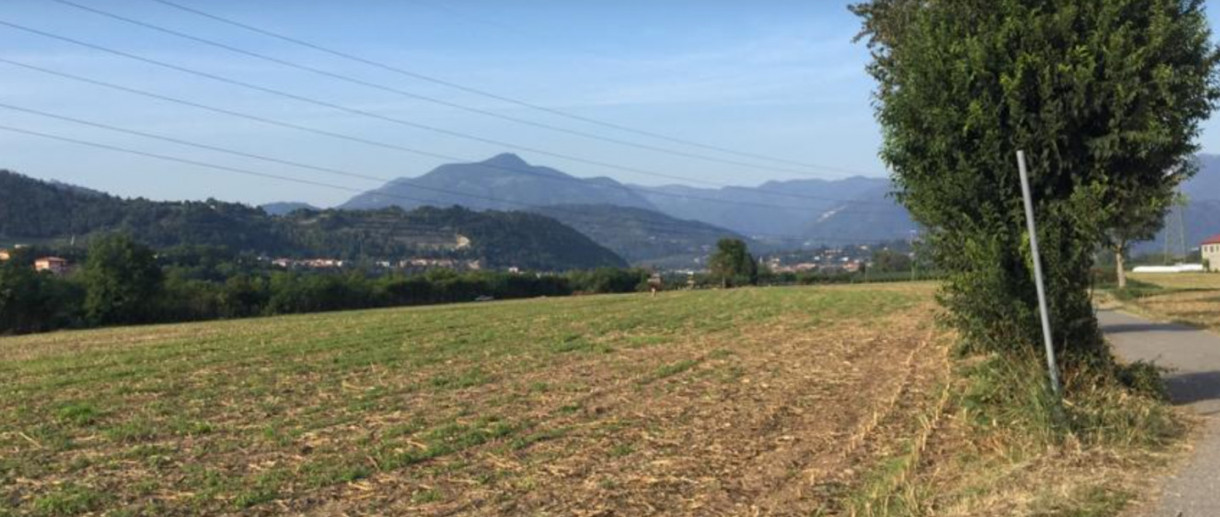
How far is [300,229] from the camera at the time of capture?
398 feet

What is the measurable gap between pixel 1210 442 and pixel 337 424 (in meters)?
8.33

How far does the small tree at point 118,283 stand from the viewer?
5175 centimetres

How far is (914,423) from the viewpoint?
9984 millimetres

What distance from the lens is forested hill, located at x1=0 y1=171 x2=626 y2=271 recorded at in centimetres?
10206

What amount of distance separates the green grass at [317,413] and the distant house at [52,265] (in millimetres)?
36423

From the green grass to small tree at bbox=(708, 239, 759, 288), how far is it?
60701mm

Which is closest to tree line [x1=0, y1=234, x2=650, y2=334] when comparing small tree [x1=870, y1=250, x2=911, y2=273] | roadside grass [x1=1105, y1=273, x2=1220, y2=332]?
small tree [x1=870, y1=250, x2=911, y2=273]

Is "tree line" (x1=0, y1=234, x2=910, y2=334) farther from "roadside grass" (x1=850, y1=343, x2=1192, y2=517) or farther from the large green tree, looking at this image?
"roadside grass" (x1=850, y1=343, x2=1192, y2=517)

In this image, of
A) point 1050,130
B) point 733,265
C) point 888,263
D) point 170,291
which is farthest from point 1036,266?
point 888,263

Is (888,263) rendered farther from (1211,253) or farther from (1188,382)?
(1188,382)

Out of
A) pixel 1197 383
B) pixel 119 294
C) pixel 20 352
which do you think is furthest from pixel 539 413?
pixel 119 294

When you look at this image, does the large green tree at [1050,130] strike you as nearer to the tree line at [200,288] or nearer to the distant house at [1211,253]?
the tree line at [200,288]

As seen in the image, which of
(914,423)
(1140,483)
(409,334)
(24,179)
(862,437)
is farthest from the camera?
(24,179)

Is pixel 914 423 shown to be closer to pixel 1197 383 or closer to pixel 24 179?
pixel 1197 383
